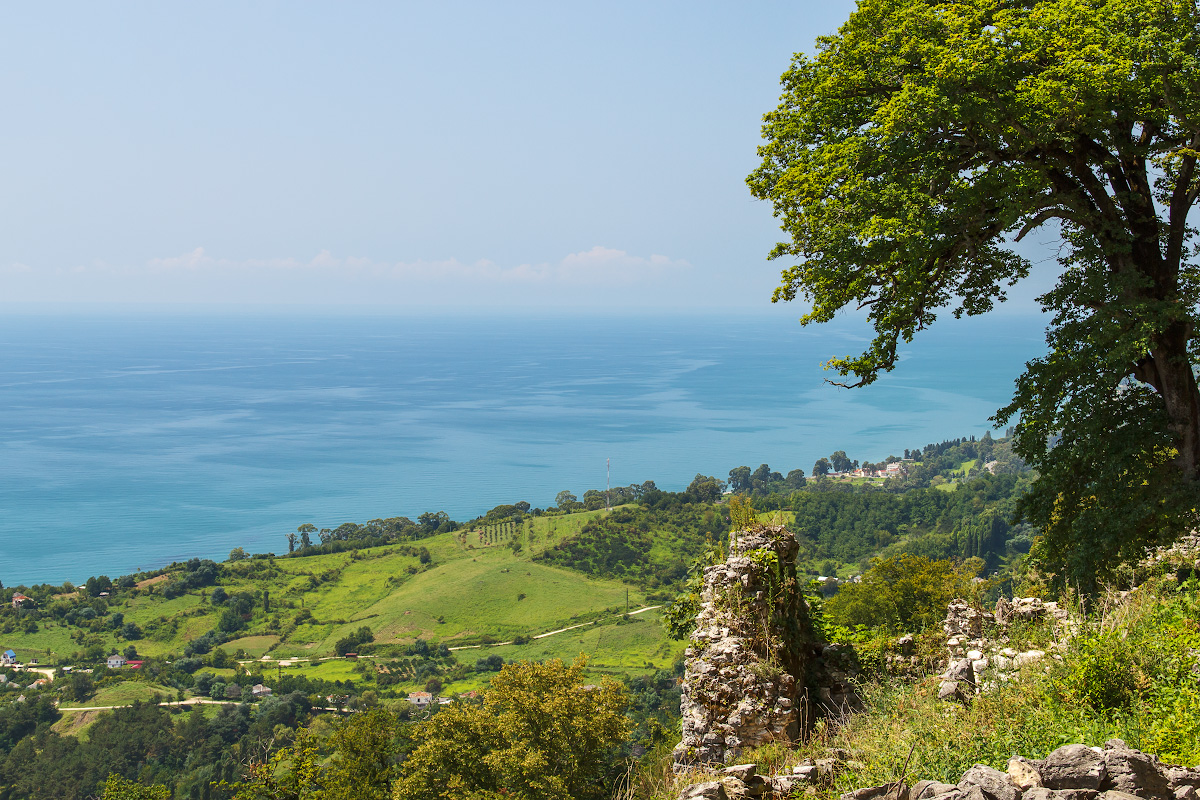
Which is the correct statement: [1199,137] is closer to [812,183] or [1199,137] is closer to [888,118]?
[888,118]

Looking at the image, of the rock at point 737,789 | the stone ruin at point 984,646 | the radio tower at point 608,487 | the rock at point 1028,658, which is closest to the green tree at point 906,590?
the stone ruin at point 984,646

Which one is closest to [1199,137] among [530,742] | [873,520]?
[530,742]

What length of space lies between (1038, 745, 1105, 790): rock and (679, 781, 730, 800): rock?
2129 millimetres

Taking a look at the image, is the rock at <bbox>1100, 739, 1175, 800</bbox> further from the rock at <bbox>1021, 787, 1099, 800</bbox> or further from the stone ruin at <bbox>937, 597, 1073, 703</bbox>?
the stone ruin at <bbox>937, 597, 1073, 703</bbox>

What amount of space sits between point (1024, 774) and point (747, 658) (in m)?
3.97

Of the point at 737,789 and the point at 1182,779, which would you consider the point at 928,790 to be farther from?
the point at 737,789

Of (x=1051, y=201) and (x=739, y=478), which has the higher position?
(x=1051, y=201)

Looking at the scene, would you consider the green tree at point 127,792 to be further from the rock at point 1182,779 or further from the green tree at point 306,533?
the green tree at point 306,533

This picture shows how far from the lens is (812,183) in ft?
29.6

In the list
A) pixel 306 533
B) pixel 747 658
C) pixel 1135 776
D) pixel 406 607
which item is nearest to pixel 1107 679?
pixel 1135 776

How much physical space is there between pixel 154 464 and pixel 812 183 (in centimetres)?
15618

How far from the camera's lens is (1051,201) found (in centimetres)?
858

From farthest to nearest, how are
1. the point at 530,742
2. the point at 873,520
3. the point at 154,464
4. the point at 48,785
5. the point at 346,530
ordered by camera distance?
the point at 154,464 < the point at 346,530 < the point at 873,520 < the point at 48,785 < the point at 530,742

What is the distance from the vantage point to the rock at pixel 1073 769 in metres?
3.78
